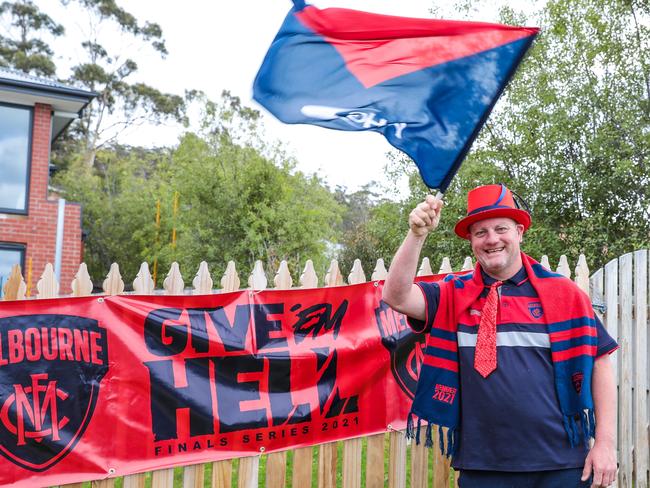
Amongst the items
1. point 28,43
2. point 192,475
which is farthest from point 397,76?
point 28,43

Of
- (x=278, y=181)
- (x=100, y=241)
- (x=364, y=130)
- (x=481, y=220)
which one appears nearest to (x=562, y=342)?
(x=481, y=220)

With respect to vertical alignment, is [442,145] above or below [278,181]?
below

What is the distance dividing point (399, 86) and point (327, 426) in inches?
85.6

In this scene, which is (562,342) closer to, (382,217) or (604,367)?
(604,367)

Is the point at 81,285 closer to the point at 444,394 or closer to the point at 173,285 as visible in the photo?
the point at 173,285

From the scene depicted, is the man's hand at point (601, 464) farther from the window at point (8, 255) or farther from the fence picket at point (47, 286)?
the window at point (8, 255)

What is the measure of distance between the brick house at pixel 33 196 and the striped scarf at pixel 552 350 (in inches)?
534

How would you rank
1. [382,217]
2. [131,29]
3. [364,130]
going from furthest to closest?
[131,29], [382,217], [364,130]

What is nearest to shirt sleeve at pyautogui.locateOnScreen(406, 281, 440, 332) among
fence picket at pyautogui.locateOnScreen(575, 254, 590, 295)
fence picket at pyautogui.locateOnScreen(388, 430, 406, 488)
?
fence picket at pyautogui.locateOnScreen(388, 430, 406, 488)

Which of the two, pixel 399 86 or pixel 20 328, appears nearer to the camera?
pixel 399 86

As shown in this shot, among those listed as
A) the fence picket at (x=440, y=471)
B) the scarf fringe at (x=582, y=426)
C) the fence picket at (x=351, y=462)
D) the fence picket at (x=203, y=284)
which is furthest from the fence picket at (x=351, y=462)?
the scarf fringe at (x=582, y=426)

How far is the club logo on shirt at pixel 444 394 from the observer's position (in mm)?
2934

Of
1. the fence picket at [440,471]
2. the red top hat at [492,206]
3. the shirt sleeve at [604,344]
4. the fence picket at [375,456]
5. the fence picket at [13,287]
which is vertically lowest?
the fence picket at [440,471]

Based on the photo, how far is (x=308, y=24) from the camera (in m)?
3.06
